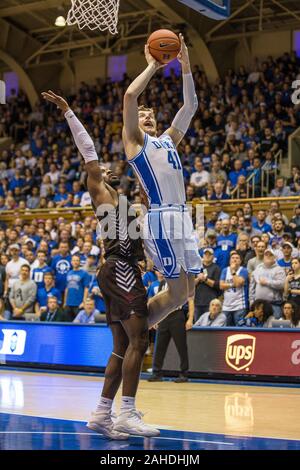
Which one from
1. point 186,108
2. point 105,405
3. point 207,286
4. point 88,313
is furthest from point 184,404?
point 88,313

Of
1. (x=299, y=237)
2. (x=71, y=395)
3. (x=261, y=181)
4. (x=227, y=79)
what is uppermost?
(x=227, y=79)

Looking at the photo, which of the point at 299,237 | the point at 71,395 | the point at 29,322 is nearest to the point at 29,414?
the point at 71,395

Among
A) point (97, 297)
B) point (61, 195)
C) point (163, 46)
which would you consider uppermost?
point (163, 46)

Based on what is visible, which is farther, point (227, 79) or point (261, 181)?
point (227, 79)

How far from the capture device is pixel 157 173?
666 centimetres

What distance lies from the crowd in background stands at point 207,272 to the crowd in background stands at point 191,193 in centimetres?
2

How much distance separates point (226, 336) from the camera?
12.8m

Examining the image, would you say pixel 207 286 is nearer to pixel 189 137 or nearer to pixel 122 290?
pixel 122 290

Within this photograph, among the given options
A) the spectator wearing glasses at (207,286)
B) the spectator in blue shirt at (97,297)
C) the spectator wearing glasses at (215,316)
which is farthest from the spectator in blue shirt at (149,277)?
the spectator wearing glasses at (215,316)

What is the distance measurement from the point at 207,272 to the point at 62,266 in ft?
12.7

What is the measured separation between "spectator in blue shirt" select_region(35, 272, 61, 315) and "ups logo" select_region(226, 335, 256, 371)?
4.65 m

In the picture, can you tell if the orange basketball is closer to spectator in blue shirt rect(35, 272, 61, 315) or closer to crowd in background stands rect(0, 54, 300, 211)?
spectator in blue shirt rect(35, 272, 61, 315)

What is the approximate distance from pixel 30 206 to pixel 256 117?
6.88 metres
